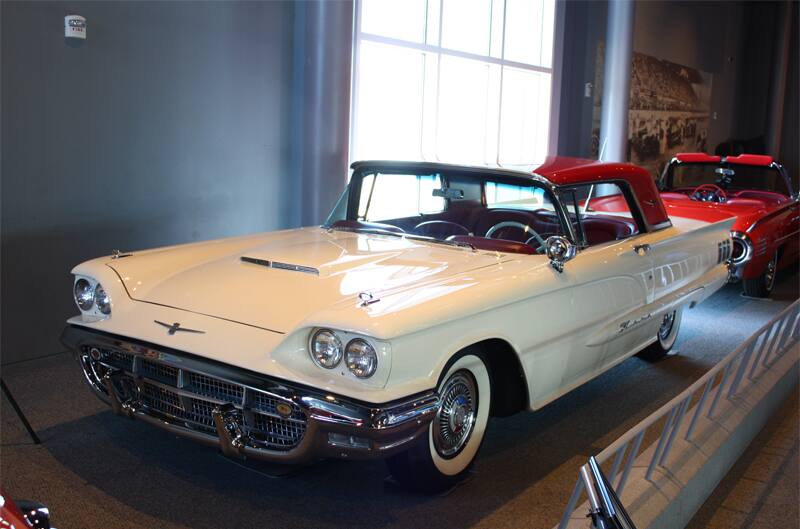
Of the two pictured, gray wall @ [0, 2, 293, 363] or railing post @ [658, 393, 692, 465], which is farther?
gray wall @ [0, 2, 293, 363]

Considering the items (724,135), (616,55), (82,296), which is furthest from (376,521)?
(724,135)

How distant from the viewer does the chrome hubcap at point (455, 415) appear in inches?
125

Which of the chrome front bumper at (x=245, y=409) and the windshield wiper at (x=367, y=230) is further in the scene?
the windshield wiper at (x=367, y=230)

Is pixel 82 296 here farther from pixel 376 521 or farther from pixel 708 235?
pixel 708 235

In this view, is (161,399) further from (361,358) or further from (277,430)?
(361,358)

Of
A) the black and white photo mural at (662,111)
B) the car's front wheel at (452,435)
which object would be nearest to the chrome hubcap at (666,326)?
the car's front wheel at (452,435)

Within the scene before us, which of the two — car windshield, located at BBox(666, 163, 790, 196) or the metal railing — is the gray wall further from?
car windshield, located at BBox(666, 163, 790, 196)

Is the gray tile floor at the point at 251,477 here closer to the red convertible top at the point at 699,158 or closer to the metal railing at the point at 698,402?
the metal railing at the point at 698,402

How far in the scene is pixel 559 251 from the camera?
12.1 feet

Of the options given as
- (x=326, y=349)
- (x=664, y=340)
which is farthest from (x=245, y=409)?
(x=664, y=340)

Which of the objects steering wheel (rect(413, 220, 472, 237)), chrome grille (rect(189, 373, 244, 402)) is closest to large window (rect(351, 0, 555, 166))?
steering wheel (rect(413, 220, 472, 237))

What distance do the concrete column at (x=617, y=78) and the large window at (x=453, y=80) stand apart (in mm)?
793

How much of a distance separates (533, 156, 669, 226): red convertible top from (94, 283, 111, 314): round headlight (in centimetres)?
212

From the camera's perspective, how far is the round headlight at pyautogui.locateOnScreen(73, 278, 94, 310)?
3.57 meters
